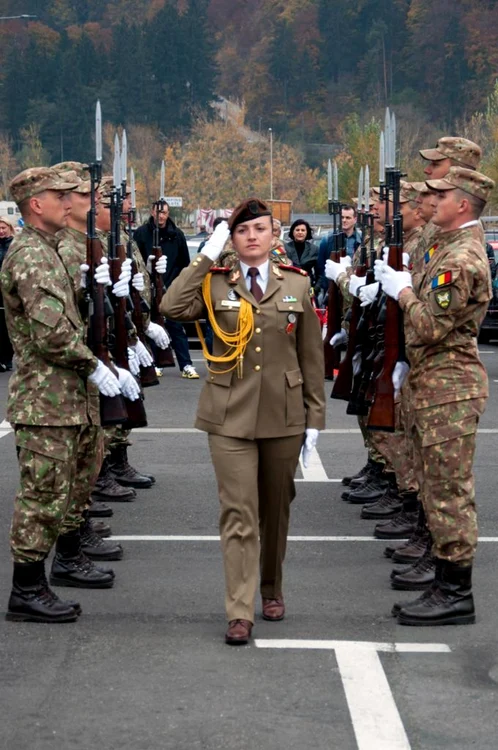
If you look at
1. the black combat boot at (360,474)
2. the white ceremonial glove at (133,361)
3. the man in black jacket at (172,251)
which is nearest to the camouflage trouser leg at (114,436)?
the white ceremonial glove at (133,361)

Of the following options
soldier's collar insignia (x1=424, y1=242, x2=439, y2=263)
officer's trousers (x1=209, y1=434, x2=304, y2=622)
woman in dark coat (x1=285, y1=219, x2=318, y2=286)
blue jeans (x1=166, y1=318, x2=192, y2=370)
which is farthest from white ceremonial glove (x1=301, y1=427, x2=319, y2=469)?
woman in dark coat (x1=285, y1=219, x2=318, y2=286)

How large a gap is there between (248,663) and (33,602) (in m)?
1.14

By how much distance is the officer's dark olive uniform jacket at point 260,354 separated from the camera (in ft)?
20.5

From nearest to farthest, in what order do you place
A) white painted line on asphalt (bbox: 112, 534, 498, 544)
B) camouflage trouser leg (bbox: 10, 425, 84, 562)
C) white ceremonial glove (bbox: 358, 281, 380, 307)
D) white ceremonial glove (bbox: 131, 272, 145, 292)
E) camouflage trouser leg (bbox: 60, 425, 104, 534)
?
camouflage trouser leg (bbox: 10, 425, 84, 562), camouflage trouser leg (bbox: 60, 425, 104, 534), white ceremonial glove (bbox: 358, 281, 380, 307), white painted line on asphalt (bbox: 112, 534, 498, 544), white ceremonial glove (bbox: 131, 272, 145, 292)

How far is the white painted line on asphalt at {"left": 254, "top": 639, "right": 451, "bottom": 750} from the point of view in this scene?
5023 mm

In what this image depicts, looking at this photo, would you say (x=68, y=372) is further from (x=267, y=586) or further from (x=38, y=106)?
(x=38, y=106)

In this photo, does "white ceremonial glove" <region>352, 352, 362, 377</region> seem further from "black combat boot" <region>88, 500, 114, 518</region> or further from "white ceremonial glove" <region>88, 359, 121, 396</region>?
"white ceremonial glove" <region>88, 359, 121, 396</region>

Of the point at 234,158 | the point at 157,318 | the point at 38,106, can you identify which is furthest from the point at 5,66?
the point at 157,318

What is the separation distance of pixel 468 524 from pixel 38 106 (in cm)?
14951

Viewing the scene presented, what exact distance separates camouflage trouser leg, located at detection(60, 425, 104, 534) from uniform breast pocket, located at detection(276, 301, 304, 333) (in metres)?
1.10

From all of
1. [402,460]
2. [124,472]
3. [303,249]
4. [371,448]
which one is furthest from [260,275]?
[303,249]

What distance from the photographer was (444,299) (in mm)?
6246

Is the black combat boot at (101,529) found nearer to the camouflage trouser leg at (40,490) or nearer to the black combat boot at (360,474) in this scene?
the camouflage trouser leg at (40,490)

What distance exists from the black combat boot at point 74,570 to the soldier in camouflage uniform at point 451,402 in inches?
60.2
